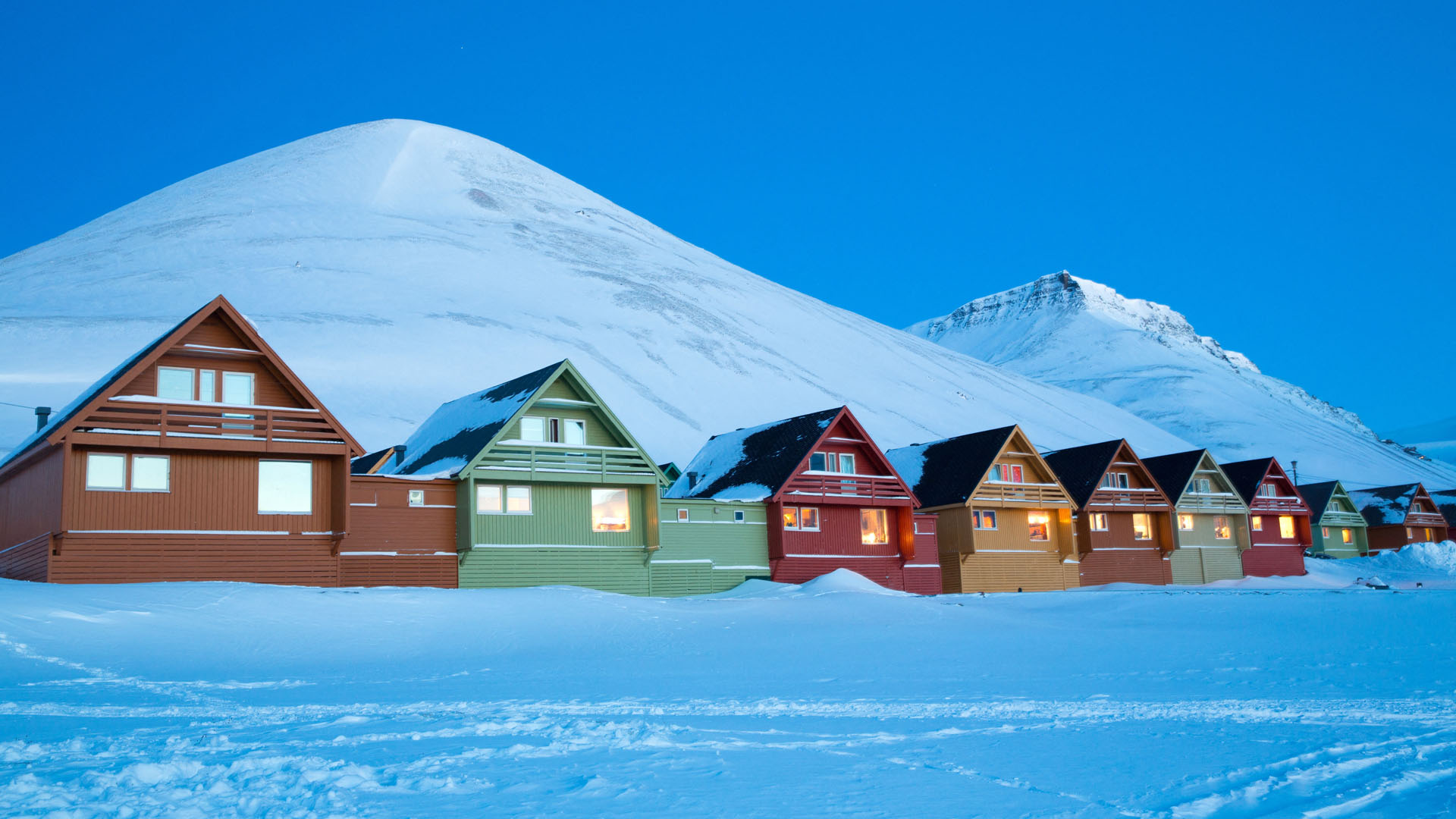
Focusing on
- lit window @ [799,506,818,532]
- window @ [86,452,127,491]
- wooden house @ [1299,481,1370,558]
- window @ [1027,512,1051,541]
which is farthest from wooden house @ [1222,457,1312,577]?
window @ [86,452,127,491]

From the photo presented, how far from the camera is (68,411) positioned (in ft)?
94.6

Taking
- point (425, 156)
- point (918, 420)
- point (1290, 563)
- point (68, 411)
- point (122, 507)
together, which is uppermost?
point (425, 156)

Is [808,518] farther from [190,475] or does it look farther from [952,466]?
[190,475]

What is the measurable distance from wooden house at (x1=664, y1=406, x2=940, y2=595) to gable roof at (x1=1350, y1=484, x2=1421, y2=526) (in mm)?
53522

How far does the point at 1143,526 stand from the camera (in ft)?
188

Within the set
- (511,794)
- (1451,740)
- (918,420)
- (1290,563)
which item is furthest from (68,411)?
(918,420)

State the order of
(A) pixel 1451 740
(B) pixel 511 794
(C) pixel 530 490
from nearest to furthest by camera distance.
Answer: (B) pixel 511 794 → (A) pixel 1451 740 → (C) pixel 530 490

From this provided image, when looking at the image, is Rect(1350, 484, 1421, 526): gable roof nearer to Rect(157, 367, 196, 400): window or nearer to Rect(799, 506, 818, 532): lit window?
Rect(799, 506, 818, 532): lit window

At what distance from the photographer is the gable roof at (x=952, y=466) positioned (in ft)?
157

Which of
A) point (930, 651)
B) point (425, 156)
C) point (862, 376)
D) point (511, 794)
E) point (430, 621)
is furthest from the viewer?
point (425, 156)

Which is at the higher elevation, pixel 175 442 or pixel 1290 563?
pixel 175 442

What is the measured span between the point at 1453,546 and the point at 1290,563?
27.7ft

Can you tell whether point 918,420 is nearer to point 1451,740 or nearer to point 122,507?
point 122,507

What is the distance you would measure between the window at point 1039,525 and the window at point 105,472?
121 ft
